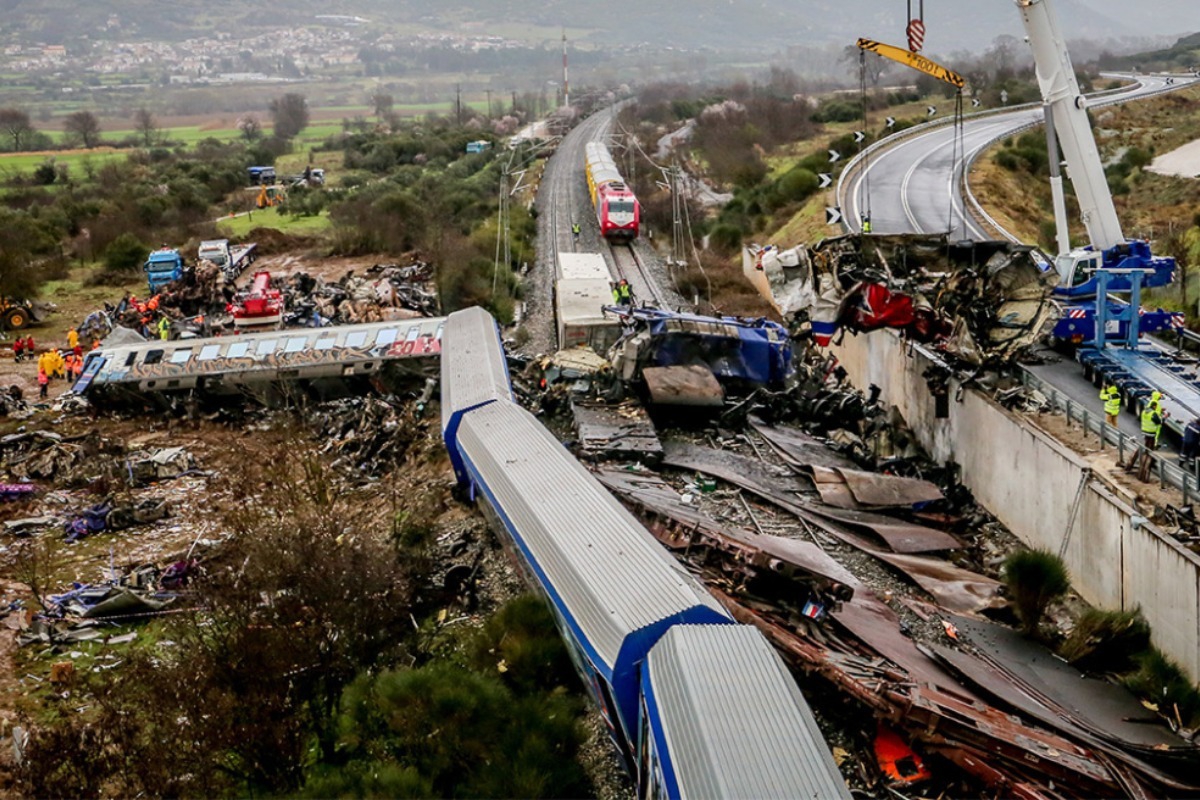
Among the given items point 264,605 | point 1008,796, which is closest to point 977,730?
point 1008,796

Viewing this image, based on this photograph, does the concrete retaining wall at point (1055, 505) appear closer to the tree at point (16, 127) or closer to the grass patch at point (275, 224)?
the grass patch at point (275, 224)

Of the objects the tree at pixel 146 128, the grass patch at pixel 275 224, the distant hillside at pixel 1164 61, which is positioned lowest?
the grass patch at pixel 275 224

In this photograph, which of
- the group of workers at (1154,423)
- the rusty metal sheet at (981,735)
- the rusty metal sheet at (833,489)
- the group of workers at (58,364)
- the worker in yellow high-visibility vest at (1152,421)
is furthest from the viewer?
the group of workers at (58,364)

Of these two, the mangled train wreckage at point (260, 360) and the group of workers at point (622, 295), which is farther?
the group of workers at point (622, 295)

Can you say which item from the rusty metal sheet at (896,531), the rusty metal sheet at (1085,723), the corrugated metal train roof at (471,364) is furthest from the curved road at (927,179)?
the rusty metal sheet at (1085,723)

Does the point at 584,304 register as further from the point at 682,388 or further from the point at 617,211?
the point at 617,211

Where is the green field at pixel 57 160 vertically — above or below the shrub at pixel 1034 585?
below

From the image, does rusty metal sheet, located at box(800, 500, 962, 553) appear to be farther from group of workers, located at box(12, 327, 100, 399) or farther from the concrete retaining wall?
group of workers, located at box(12, 327, 100, 399)

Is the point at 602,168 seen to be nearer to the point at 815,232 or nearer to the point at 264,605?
the point at 815,232

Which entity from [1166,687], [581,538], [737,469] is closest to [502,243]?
[737,469]

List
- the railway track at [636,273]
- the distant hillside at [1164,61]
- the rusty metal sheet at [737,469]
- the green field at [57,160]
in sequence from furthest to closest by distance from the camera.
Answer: the distant hillside at [1164,61] → the green field at [57,160] → the railway track at [636,273] → the rusty metal sheet at [737,469]
